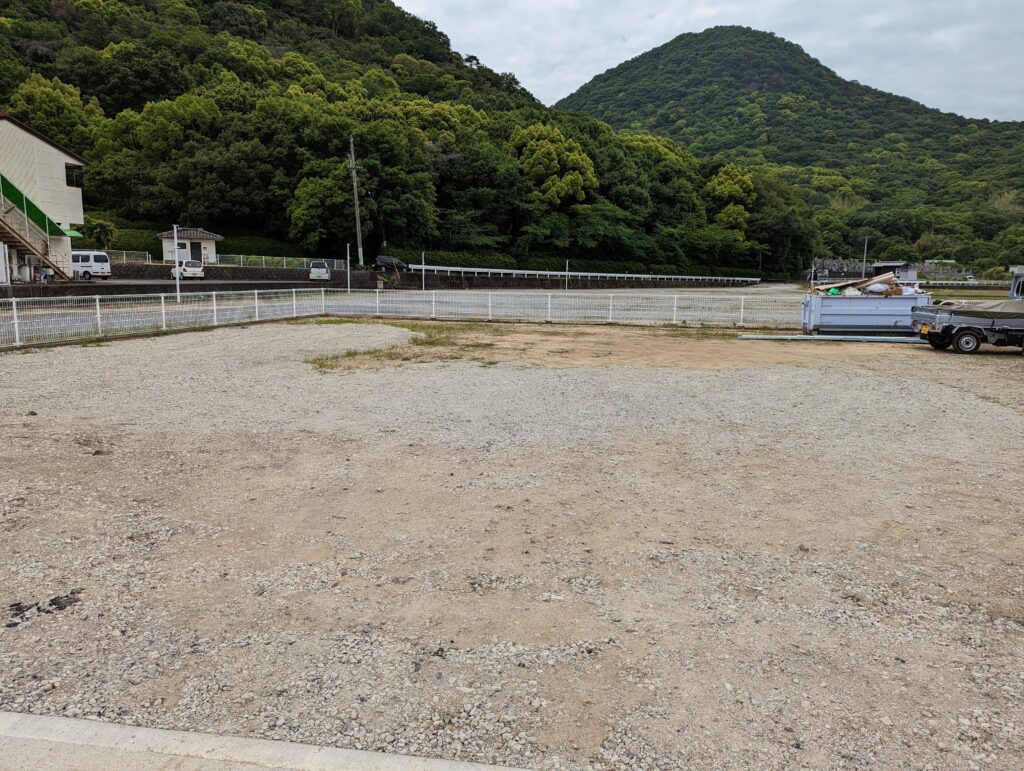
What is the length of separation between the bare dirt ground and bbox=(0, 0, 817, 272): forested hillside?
4175 cm

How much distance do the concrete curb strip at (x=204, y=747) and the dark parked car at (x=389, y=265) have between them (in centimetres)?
4214

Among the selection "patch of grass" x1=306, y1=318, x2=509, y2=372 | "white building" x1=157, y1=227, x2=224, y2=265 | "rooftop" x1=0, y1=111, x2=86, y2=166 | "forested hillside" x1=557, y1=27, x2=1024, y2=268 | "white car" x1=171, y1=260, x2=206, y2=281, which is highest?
"forested hillside" x1=557, y1=27, x2=1024, y2=268

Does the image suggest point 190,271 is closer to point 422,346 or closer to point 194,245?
point 194,245

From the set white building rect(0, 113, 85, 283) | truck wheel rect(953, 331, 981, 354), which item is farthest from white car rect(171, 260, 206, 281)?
truck wheel rect(953, 331, 981, 354)

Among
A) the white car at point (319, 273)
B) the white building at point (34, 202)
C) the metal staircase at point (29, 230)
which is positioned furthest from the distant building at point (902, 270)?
the white building at point (34, 202)

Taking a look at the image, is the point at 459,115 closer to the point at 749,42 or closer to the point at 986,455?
the point at 986,455

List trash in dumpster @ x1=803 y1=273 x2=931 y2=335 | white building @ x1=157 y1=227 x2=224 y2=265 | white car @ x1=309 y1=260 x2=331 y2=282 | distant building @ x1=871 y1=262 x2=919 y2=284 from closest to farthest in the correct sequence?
trash in dumpster @ x1=803 y1=273 x2=931 y2=335
white car @ x1=309 y1=260 x2=331 y2=282
white building @ x1=157 y1=227 x2=224 y2=265
distant building @ x1=871 y1=262 x2=919 y2=284

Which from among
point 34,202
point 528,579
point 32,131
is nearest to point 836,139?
point 32,131

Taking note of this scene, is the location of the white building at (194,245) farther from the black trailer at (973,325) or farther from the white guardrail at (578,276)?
the black trailer at (973,325)

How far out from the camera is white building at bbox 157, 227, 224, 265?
139 ft

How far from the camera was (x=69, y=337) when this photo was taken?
14945 mm

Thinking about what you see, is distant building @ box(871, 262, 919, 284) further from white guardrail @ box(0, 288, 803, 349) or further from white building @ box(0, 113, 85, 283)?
white building @ box(0, 113, 85, 283)

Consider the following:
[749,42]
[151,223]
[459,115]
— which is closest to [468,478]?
[151,223]

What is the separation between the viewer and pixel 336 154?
48.9 meters
